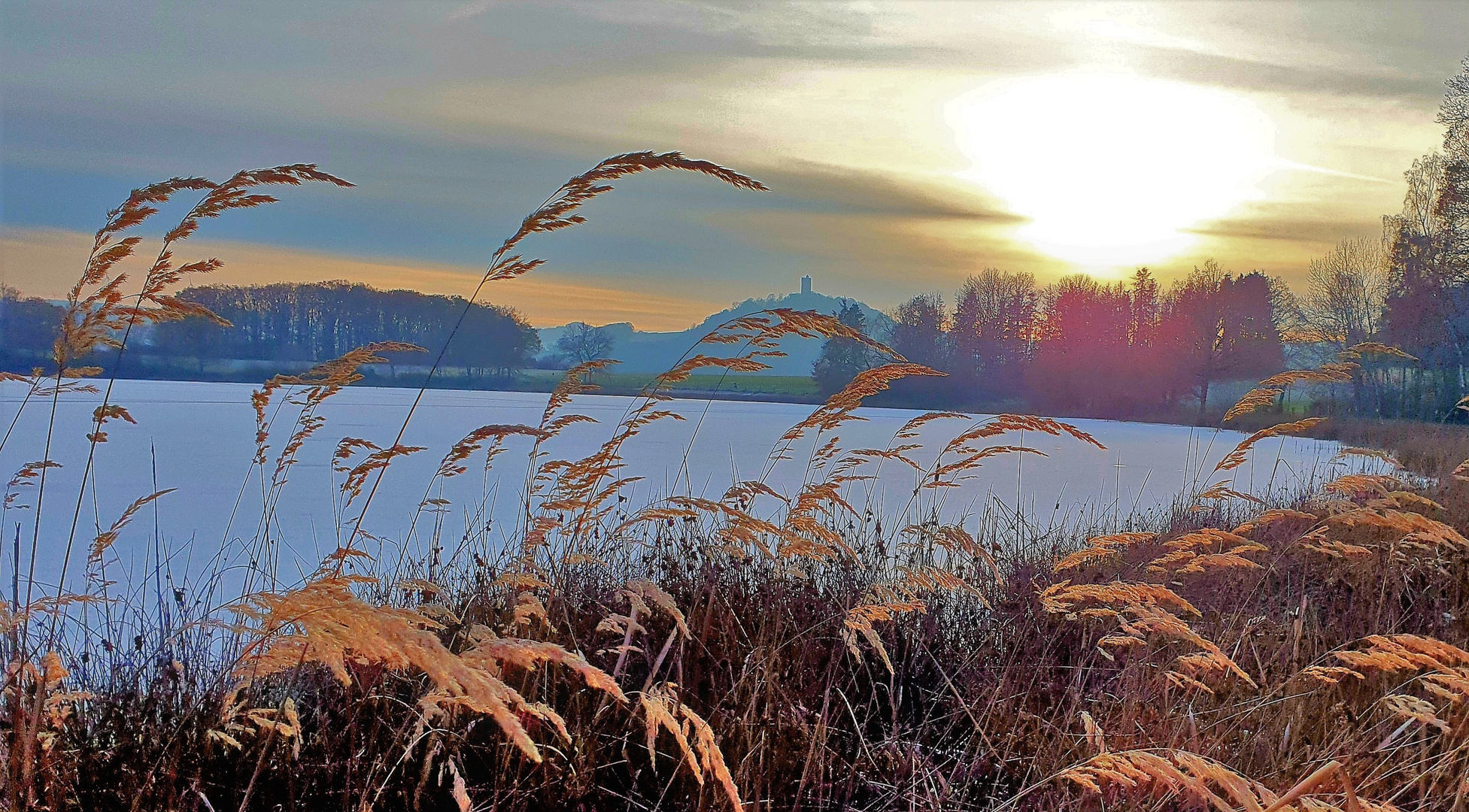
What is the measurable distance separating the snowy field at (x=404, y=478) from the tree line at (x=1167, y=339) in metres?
Answer: 13.2

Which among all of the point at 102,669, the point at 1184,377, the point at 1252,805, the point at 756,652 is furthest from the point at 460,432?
the point at 1184,377

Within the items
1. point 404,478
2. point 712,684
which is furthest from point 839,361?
point 712,684

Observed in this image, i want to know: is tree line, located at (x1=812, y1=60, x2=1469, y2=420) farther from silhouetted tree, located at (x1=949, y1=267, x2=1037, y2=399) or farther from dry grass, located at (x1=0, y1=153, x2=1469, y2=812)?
dry grass, located at (x1=0, y1=153, x2=1469, y2=812)

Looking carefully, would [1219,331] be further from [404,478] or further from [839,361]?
[404,478]

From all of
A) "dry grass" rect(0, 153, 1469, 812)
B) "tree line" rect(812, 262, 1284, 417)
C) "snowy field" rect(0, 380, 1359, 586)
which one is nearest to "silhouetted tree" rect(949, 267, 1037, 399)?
"tree line" rect(812, 262, 1284, 417)

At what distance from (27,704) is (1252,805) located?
2234 millimetres

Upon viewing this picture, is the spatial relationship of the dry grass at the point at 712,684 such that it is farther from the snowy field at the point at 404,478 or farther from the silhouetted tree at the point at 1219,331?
the silhouetted tree at the point at 1219,331

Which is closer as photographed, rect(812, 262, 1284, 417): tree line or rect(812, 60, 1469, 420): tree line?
rect(812, 60, 1469, 420): tree line

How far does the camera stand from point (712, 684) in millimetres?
2549

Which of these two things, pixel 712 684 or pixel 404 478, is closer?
pixel 712 684

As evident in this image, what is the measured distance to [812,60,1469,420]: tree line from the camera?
31.7m

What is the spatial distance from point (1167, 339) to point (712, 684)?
179ft

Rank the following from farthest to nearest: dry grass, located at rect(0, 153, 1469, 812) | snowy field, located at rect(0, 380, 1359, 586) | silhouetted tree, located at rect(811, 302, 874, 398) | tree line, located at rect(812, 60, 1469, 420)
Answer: silhouetted tree, located at rect(811, 302, 874, 398) < tree line, located at rect(812, 60, 1469, 420) < snowy field, located at rect(0, 380, 1359, 586) < dry grass, located at rect(0, 153, 1469, 812)

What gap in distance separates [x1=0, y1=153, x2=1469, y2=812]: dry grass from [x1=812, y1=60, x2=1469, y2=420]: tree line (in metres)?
31.9
